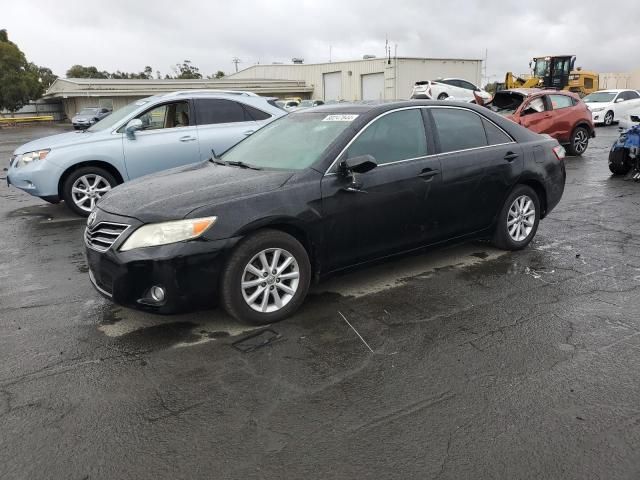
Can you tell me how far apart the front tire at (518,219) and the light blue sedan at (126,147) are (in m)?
3.53

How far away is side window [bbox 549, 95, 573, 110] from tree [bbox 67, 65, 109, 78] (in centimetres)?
9358

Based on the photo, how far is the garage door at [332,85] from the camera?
5031 centimetres

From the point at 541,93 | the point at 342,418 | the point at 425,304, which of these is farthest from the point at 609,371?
the point at 541,93

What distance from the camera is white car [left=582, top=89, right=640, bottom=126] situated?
23.3 metres

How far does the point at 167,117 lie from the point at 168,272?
5.23m

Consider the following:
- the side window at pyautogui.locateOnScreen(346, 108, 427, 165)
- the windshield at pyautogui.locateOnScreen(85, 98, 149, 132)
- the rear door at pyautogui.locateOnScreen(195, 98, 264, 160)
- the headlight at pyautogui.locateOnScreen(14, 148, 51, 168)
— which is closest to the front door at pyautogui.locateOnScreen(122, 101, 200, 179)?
the rear door at pyautogui.locateOnScreen(195, 98, 264, 160)

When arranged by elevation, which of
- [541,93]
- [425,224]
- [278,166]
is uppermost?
[541,93]

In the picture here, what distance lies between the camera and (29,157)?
25.1 feet

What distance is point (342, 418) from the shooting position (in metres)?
2.89

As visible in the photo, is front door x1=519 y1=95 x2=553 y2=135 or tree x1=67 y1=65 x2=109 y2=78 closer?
front door x1=519 y1=95 x2=553 y2=135

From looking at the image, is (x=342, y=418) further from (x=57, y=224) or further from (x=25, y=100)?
(x=25, y=100)

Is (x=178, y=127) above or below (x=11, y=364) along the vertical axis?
above

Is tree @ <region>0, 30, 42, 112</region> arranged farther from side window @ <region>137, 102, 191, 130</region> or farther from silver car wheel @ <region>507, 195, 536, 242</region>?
silver car wheel @ <region>507, 195, 536, 242</region>

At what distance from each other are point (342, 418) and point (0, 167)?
49.0 feet
